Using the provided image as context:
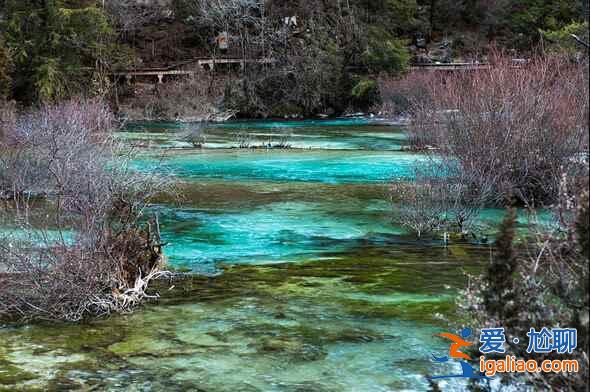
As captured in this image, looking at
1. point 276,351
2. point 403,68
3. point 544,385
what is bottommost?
point 276,351

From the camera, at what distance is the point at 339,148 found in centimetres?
2959

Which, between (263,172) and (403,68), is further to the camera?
(403,68)

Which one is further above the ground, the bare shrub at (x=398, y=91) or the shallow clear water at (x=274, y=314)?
the bare shrub at (x=398, y=91)

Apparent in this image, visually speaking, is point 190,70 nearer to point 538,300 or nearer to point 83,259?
point 83,259

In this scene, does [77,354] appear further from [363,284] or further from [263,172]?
[263,172]

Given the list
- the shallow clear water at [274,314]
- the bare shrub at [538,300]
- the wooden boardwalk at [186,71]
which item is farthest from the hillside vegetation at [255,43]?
the bare shrub at [538,300]

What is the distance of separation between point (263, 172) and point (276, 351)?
15626mm

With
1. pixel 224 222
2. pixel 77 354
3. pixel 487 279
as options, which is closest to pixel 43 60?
pixel 224 222

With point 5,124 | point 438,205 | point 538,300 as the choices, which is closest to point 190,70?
point 5,124

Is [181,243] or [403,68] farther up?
[403,68]

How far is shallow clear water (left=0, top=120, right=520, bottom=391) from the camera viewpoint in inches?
274

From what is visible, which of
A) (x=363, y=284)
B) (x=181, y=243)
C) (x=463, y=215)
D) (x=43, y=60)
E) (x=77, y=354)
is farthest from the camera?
(x=43, y=60)

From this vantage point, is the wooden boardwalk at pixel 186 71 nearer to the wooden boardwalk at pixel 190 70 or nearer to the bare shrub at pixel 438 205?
the wooden boardwalk at pixel 190 70

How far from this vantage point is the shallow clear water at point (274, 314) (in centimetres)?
695
